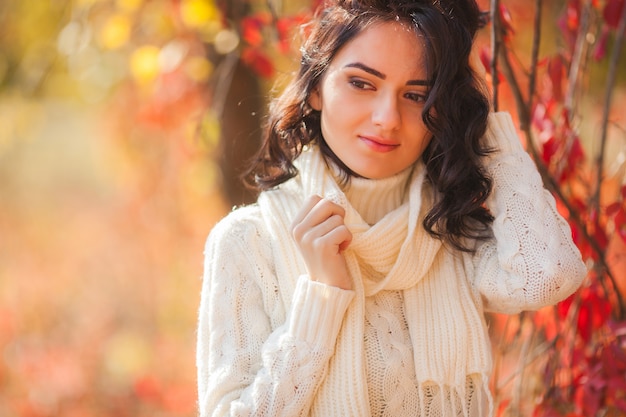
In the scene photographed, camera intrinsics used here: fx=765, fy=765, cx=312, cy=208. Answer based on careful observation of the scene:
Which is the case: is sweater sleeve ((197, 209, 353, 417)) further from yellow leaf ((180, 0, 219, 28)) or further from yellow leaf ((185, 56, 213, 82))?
yellow leaf ((185, 56, 213, 82))

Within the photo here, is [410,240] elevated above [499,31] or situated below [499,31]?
below

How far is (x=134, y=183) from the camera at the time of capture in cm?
508

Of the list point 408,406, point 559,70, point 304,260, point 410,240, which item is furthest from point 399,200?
point 559,70

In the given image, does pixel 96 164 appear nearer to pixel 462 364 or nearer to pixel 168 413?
pixel 168 413

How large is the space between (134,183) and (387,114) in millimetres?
3724

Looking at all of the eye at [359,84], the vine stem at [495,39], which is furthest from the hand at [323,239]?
the vine stem at [495,39]

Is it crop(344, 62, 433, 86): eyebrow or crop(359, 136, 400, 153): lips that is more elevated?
crop(344, 62, 433, 86): eyebrow

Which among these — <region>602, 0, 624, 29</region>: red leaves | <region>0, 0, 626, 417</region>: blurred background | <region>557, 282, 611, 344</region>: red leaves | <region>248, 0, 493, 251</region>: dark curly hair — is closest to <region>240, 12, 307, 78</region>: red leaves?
<region>0, 0, 626, 417</region>: blurred background

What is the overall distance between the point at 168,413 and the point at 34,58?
79.5 inches

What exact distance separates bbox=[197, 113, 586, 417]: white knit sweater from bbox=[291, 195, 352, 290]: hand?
0.04 metres

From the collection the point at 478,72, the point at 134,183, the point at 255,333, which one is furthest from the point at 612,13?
the point at 134,183

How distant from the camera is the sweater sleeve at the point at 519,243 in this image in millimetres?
1667

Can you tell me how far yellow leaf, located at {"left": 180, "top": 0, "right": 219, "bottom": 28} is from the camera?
266 cm

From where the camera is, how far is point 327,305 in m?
1.63
